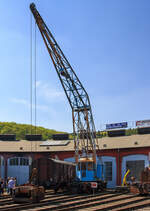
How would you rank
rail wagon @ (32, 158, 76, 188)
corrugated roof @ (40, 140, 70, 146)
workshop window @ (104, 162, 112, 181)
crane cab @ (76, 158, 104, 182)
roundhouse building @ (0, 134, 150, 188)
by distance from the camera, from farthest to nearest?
corrugated roof @ (40, 140, 70, 146) → workshop window @ (104, 162, 112, 181) → roundhouse building @ (0, 134, 150, 188) → crane cab @ (76, 158, 104, 182) → rail wagon @ (32, 158, 76, 188)

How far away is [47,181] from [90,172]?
5.46 metres

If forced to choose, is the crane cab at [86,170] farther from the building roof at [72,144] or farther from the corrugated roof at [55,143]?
the corrugated roof at [55,143]

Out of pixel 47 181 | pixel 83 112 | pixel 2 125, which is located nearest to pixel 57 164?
pixel 47 181

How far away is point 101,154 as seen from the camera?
39.7 m

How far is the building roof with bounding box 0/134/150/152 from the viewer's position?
3828 centimetres

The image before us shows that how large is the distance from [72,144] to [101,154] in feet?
19.5

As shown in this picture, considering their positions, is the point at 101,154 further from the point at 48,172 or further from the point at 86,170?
the point at 48,172

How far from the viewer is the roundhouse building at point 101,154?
3700 centimetres

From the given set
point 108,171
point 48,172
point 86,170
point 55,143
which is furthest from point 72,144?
point 48,172

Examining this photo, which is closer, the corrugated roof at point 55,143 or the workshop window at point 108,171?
the workshop window at point 108,171

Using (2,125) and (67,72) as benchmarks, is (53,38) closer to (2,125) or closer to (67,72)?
(67,72)

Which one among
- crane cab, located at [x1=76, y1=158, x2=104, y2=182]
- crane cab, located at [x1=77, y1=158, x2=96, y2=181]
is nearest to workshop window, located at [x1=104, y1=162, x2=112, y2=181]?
crane cab, located at [x1=76, y1=158, x2=104, y2=182]

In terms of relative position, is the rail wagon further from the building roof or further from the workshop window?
the workshop window

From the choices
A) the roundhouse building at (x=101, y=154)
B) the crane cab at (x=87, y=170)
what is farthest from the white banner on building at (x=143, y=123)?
the crane cab at (x=87, y=170)
